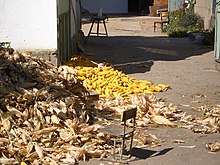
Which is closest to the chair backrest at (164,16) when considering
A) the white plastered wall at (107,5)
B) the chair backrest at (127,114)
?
the white plastered wall at (107,5)

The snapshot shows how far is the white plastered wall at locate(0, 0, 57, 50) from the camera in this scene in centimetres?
1165

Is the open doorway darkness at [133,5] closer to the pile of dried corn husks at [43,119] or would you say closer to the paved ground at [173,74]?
the paved ground at [173,74]

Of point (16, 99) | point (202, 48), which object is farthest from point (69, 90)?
point (202, 48)

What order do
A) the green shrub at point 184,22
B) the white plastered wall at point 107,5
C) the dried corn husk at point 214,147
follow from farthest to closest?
the white plastered wall at point 107,5, the green shrub at point 184,22, the dried corn husk at point 214,147

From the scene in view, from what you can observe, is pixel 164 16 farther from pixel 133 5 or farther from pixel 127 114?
pixel 127 114

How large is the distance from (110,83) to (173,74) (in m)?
2.83

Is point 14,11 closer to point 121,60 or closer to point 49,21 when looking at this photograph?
point 49,21

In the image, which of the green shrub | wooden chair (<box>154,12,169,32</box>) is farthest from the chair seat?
wooden chair (<box>154,12,169,32</box>)

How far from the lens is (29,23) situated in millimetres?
11766

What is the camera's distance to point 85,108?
8.76m

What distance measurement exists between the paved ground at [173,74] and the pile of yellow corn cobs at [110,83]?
1.58 feet

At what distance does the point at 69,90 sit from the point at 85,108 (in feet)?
1.48

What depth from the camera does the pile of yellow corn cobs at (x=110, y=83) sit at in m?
11.1

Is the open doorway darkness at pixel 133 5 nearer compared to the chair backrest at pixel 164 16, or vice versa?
the chair backrest at pixel 164 16
